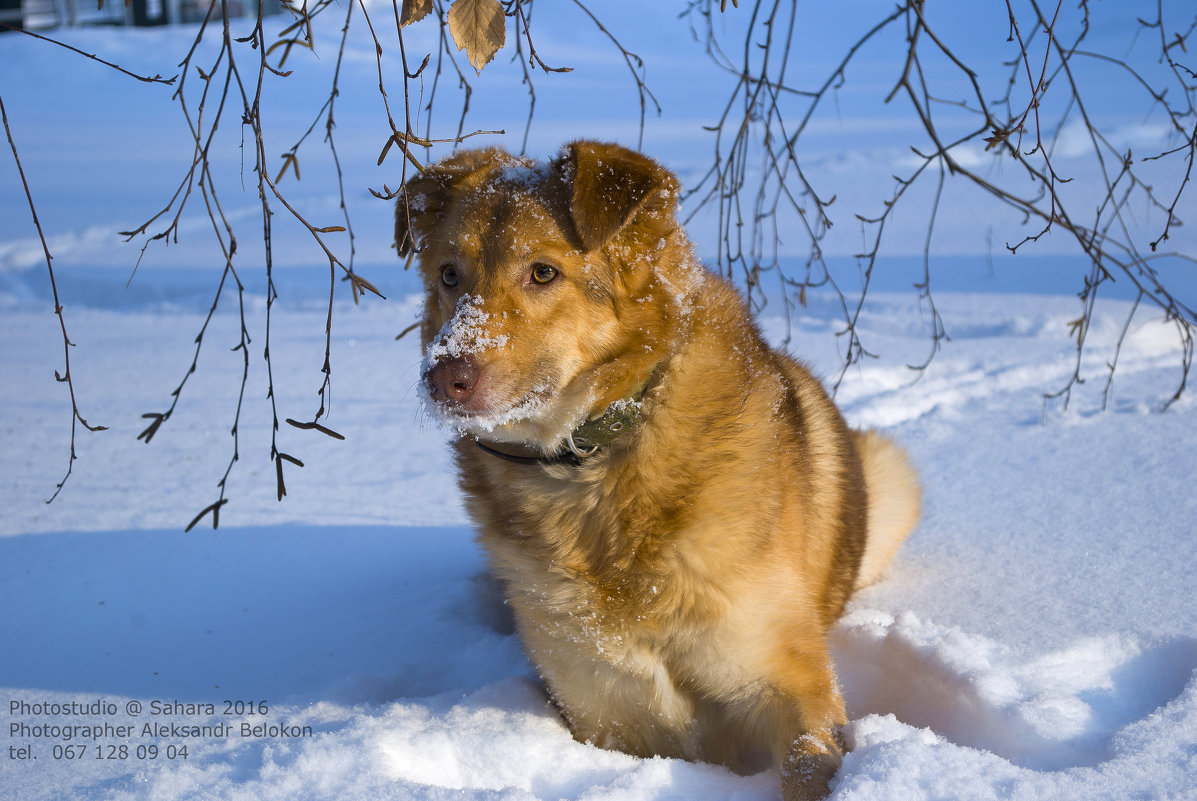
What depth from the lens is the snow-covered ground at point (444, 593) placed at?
2271 millimetres

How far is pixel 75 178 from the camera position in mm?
12570

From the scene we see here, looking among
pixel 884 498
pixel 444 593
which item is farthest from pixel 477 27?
pixel 884 498

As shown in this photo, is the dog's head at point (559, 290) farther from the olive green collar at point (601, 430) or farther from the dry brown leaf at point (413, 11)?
the dry brown leaf at point (413, 11)

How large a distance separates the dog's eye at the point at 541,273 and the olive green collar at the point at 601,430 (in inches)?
15.5

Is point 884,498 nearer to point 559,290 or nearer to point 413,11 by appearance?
point 559,290

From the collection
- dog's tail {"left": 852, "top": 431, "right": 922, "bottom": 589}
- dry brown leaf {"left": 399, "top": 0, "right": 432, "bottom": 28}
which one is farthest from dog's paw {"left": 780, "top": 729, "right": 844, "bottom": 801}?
dry brown leaf {"left": 399, "top": 0, "right": 432, "bottom": 28}

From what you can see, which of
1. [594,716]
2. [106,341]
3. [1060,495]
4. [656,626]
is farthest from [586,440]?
[106,341]

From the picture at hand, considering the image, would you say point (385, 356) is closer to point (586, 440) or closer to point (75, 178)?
point (586, 440)

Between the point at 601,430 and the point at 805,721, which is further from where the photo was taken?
the point at 601,430

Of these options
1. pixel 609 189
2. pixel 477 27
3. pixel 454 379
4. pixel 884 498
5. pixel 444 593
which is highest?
pixel 477 27

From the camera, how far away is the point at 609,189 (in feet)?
7.53

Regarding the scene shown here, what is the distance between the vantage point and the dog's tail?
133 inches

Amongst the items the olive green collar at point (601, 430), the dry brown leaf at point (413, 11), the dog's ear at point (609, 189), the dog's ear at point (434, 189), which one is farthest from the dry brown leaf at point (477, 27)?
the olive green collar at point (601, 430)

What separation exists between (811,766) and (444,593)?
1787mm
